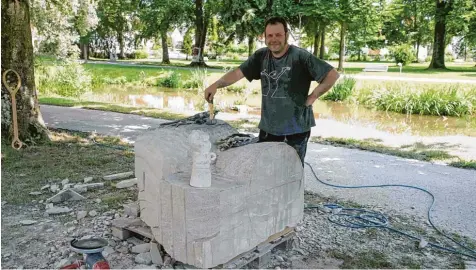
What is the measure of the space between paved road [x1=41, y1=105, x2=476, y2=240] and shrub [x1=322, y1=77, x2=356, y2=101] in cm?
788

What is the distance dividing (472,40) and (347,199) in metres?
26.0

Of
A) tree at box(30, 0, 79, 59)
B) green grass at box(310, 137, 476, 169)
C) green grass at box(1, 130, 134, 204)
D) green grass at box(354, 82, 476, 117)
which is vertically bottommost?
green grass at box(310, 137, 476, 169)

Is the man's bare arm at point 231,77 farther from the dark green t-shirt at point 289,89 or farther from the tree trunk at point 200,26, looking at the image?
the tree trunk at point 200,26

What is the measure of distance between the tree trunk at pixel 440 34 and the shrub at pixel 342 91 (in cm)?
1327

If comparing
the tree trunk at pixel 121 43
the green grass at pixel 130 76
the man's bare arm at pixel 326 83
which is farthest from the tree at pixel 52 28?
the tree trunk at pixel 121 43

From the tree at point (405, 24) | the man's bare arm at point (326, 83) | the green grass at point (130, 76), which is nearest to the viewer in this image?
the man's bare arm at point (326, 83)

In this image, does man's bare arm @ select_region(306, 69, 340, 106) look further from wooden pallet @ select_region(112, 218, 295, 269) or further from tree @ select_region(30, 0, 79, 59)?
tree @ select_region(30, 0, 79, 59)

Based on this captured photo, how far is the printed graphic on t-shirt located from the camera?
12.3ft

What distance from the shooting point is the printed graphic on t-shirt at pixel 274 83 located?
12.3 feet

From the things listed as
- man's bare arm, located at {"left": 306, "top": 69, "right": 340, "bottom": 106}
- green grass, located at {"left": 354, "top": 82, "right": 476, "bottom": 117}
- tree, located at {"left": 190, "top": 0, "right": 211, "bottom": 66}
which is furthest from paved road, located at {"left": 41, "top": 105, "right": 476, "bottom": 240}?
tree, located at {"left": 190, "top": 0, "right": 211, "bottom": 66}

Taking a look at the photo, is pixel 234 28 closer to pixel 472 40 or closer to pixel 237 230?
pixel 472 40

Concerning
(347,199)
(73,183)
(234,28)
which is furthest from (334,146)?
(234,28)

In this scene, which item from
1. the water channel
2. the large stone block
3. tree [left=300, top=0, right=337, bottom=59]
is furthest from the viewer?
tree [left=300, top=0, right=337, bottom=59]

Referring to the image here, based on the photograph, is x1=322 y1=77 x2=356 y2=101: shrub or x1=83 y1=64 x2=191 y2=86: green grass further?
x1=83 y1=64 x2=191 y2=86: green grass
